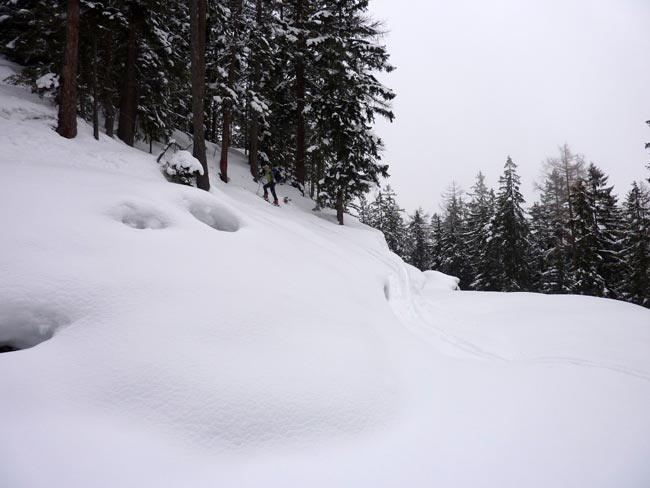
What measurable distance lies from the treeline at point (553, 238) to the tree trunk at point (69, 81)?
49.5 feet

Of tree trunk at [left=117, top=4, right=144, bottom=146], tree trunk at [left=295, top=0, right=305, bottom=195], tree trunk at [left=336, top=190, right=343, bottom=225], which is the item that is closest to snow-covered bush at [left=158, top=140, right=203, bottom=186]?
tree trunk at [left=117, top=4, right=144, bottom=146]

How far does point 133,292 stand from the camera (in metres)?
3.64

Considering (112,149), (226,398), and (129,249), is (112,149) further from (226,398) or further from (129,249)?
(226,398)

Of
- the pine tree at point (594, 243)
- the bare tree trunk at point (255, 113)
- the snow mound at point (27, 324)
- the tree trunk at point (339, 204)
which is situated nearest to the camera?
the snow mound at point (27, 324)

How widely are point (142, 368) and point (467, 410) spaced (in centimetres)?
353

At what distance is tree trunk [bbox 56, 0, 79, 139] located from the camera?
31.4 feet

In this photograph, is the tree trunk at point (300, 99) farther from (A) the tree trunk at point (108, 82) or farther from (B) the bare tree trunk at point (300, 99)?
(A) the tree trunk at point (108, 82)

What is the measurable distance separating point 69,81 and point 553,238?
33.5 m

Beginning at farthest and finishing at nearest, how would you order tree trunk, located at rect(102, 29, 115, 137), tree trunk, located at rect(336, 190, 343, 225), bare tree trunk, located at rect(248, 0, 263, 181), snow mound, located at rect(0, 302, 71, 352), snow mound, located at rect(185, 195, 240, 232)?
bare tree trunk, located at rect(248, 0, 263, 181) < tree trunk, located at rect(336, 190, 343, 225) < tree trunk, located at rect(102, 29, 115, 137) < snow mound, located at rect(185, 195, 240, 232) < snow mound, located at rect(0, 302, 71, 352)

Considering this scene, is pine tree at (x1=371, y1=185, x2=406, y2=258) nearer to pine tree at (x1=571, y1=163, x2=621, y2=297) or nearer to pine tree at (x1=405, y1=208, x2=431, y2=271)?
pine tree at (x1=405, y1=208, x2=431, y2=271)

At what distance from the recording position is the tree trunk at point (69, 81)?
959 cm

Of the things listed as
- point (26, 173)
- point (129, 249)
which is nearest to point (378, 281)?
point (129, 249)

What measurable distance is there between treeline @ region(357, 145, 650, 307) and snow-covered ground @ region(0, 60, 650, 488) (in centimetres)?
1634

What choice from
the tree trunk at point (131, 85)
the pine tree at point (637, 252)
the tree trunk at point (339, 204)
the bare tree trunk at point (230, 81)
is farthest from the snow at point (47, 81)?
the pine tree at point (637, 252)
